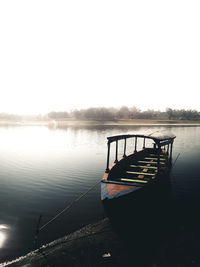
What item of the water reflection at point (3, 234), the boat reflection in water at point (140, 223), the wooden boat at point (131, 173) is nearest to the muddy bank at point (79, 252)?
the boat reflection in water at point (140, 223)

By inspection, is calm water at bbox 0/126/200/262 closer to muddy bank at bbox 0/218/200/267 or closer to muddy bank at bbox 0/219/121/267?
muddy bank at bbox 0/219/121/267

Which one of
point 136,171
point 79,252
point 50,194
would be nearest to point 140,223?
point 79,252

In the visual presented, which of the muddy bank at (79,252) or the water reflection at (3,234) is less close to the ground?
the muddy bank at (79,252)

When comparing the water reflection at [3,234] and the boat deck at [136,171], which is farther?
the boat deck at [136,171]

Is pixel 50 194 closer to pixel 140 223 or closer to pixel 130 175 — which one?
pixel 130 175

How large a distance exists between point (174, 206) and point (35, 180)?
37.0 ft

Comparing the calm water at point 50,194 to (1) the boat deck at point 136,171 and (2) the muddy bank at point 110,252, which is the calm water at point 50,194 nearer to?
(2) the muddy bank at point 110,252

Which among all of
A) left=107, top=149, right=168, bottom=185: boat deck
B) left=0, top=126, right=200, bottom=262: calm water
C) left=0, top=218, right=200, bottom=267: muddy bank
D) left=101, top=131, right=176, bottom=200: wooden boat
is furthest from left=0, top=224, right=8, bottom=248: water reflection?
left=107, top=149, right=168, bottom=185: boat deck

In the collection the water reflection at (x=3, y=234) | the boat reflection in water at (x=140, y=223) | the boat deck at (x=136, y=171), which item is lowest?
the water reflection at (x=3, y=234)

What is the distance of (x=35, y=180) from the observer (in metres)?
16.5

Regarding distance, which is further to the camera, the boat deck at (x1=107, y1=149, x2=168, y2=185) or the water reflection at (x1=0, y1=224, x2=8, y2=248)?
the boat deck at (x1=107, y1=149, x2=168, y2=185)

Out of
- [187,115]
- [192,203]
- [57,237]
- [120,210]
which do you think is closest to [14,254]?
[57,237]

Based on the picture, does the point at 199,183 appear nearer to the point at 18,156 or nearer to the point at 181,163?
the point at 181,163

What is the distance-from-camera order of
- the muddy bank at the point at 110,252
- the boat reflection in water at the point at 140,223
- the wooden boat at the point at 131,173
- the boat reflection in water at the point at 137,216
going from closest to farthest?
1. the muddy bank at the point at 110,252
2. the boat reflection in water at the point at 140,223
3. the boat reflection in water at the point at 137,216
4. the wooden boat at the point at 131,173
